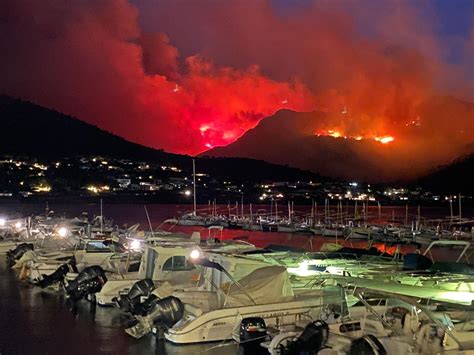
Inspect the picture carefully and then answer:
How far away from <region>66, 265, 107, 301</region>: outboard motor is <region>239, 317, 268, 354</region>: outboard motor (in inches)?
380

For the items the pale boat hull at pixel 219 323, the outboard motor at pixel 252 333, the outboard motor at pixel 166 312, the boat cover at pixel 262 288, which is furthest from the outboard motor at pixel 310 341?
the outboard motor at pixel 166 312

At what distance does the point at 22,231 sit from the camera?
48125 millimetres

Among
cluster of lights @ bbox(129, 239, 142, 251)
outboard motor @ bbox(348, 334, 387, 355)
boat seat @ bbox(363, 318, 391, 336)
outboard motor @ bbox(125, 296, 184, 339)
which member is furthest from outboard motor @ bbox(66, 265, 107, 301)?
outboard motor @ bbox(348, 334, 387, 355)

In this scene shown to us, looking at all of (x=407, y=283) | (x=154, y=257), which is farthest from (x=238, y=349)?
(x=407, y=283)

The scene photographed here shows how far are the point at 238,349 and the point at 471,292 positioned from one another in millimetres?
8376

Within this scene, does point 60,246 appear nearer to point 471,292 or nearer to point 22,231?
point 22,231

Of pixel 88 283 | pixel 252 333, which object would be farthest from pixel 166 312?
pixel 88 283

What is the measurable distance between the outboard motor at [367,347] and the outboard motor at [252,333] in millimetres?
2942

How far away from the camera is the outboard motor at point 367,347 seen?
14.1 meters

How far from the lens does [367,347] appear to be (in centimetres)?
1412

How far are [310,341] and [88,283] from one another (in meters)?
12.7

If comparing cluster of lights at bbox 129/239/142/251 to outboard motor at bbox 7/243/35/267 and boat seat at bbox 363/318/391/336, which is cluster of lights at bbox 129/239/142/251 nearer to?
outboard motor at bbox 7/243/35/267

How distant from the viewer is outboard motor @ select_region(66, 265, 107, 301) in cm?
2477

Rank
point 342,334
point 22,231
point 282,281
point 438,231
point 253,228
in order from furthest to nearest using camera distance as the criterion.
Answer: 1. point 253,228
2. point 438,231
3. point 22,231
4. point 282,281
5. point 342,334
